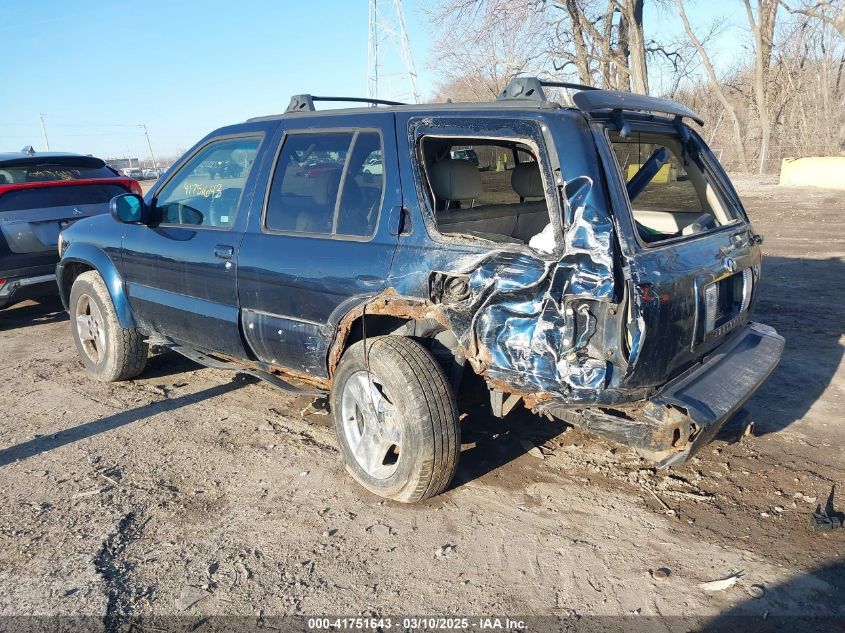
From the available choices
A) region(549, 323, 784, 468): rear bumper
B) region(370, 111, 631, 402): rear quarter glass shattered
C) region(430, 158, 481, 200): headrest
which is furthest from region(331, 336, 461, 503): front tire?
region(430, 158, 481, 200): headrest

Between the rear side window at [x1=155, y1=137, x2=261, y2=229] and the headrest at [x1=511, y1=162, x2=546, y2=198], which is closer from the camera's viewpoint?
the headrest at [x1=511, y1=162, x2=546, y2=198]

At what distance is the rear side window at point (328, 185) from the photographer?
3482 mm

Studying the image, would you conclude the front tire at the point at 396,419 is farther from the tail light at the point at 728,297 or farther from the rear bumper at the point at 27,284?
the rear bumper at the point at 27,284

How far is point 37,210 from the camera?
6770mm

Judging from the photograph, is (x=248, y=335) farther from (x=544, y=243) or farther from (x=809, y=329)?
(x=809, y=329)

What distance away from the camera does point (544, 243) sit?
286 centimetres

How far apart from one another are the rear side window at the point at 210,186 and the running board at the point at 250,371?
921mm

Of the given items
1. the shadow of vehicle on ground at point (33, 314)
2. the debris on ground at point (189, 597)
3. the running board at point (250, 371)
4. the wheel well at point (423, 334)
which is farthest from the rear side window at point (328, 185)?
the shadow of vehicle on ground at point (33, 314)

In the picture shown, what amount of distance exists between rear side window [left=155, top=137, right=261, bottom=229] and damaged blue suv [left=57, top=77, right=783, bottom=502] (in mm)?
16

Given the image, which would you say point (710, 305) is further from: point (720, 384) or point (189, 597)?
point (189, 597)

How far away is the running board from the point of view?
3885mm

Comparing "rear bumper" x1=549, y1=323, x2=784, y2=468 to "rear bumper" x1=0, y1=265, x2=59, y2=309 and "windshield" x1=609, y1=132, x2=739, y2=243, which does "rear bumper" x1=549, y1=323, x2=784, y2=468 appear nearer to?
"windshield" x1=609, y1=132, x2=739, y2=243

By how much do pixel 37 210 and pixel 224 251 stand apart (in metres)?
3.99

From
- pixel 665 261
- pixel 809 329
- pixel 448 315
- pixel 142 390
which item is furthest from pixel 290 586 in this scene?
pixel 809 329
